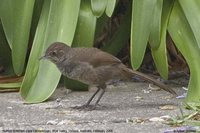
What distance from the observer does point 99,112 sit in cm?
477

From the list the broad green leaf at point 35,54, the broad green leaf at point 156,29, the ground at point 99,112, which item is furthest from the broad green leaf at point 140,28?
the broad green leaf at point 35,54

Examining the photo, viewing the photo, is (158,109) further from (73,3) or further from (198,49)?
(73,3)

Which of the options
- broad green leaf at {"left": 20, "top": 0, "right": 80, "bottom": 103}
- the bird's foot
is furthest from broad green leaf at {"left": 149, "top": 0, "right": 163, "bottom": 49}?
the bird's foot

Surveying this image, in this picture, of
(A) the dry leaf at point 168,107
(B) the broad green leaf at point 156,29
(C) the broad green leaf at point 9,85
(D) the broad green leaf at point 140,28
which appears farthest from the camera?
(C) the broad green leaf at point 9,85

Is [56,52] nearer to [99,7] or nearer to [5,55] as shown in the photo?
[99,7]

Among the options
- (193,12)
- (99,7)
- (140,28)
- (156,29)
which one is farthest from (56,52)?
(193,12)

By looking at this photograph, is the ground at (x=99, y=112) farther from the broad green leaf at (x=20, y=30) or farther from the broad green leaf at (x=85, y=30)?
the broad green leaf at (x=85, y=30)

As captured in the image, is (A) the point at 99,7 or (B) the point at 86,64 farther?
(A) the point at 99,7

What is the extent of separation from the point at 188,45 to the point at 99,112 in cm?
86

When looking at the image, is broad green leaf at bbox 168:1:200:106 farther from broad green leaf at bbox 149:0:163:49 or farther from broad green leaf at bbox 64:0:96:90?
broad green leaf at bbox 64:0:96:90

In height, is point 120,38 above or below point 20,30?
below

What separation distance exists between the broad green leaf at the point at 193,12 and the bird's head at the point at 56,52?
90cm

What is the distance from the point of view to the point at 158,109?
4.82 metres

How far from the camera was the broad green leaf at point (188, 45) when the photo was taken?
15.9 ft
